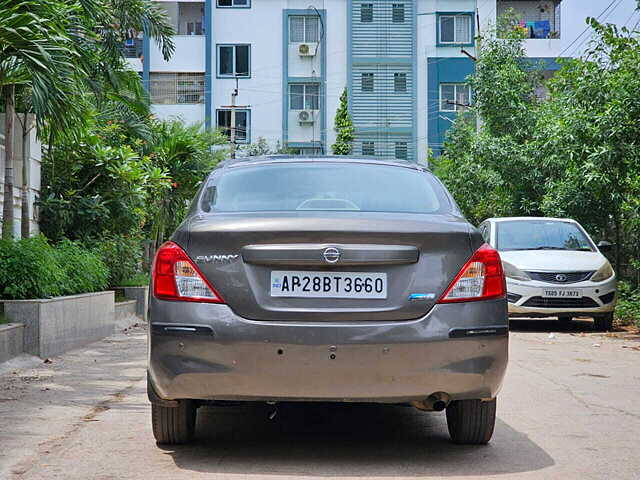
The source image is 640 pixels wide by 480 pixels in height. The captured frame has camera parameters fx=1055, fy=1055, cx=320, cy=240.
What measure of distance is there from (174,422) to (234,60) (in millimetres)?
41984

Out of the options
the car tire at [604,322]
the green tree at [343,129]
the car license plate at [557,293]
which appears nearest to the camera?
the car license plate at [557,293]

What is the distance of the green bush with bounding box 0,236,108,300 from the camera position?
10656 mm

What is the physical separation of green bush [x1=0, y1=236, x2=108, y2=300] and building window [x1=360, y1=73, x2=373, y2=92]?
3527 cm

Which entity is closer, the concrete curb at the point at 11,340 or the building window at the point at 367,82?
the concrete curb at the point at 11,340

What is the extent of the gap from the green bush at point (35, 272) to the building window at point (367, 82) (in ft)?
116

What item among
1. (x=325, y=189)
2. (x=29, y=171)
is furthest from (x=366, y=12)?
(x=325, y=189)

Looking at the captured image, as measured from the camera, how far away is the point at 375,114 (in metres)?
47.8

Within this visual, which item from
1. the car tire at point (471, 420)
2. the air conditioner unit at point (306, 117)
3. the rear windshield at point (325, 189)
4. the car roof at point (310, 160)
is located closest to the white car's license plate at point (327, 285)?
the rear windshield at point (325, 189)

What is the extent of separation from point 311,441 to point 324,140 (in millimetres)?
41523

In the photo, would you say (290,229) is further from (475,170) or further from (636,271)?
(475,170)

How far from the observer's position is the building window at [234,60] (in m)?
46.6

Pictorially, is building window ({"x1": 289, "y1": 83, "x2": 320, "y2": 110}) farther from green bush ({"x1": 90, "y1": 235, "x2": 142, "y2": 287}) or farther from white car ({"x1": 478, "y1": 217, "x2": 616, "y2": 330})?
white car ({"x1": 478, "y1": 217, "x2": 616, "y2": 330})

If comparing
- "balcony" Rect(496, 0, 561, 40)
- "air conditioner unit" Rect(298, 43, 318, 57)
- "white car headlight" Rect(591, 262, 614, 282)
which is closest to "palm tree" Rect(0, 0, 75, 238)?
"white car headlight" Rect(591, 262, 614, 282)

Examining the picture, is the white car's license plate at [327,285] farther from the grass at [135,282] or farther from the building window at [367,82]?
the building window at [367,82]
